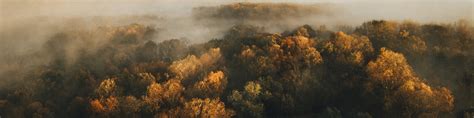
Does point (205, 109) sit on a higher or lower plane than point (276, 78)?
lower

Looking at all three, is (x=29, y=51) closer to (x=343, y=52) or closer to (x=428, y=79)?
(x=343, y=52)


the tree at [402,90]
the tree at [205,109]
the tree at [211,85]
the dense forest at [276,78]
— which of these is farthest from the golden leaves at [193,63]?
the tree at [402,90]

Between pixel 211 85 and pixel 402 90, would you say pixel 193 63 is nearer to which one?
pixel 211 85

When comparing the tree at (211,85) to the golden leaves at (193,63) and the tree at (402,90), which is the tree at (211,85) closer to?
the golden leaves at (193,63)

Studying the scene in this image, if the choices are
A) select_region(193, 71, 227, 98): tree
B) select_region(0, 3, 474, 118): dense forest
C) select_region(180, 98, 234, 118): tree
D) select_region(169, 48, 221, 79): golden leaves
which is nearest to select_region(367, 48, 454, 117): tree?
select_region(0, 3, 474, 118): dense forest

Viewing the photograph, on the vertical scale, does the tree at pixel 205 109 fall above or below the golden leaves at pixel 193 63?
below

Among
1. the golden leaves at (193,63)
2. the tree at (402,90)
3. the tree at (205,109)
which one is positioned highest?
the tree at (402,90)

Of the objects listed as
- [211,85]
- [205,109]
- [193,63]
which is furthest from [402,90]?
[193,63]

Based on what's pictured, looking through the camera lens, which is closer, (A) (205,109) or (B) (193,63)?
(A) (205,109)

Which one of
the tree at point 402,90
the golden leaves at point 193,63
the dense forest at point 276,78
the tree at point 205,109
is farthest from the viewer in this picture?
the golden leaves at point 193,63
